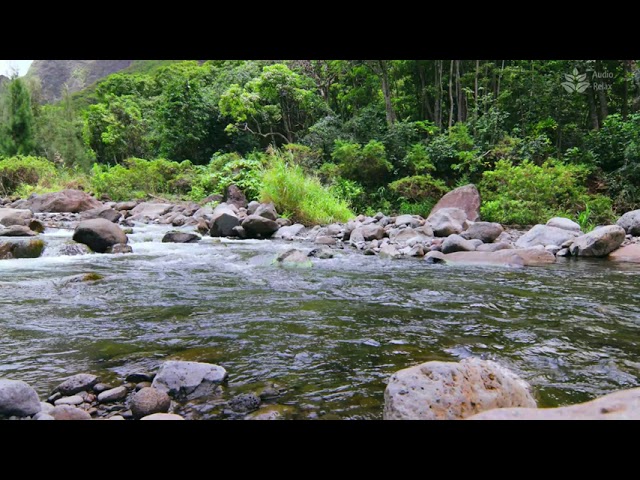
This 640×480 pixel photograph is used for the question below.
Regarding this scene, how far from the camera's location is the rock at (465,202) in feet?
36.9

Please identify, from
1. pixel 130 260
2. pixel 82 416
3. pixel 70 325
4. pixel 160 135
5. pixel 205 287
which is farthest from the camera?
pixel 160 135

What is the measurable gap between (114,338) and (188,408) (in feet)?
4.67

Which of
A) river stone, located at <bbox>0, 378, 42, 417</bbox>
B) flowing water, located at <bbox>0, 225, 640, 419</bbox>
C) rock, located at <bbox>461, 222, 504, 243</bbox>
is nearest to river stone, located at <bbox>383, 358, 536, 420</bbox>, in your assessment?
flowing water, located at <bbox>0, 225, 640, 419</bbox>

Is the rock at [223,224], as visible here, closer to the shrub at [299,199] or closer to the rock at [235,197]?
the shrub at [299,199]

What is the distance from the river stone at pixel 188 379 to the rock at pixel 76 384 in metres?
0.35

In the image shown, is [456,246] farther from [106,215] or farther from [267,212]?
[106,215]

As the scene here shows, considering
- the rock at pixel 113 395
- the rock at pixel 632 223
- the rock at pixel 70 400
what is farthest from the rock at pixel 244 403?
the rock at pixel 632 223

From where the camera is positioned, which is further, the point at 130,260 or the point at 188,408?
the point at 130,260

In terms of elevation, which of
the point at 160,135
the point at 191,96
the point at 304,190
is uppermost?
the point at 191,96

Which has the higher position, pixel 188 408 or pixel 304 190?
pixel 304 190

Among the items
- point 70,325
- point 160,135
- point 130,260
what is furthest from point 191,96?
point 70,325
